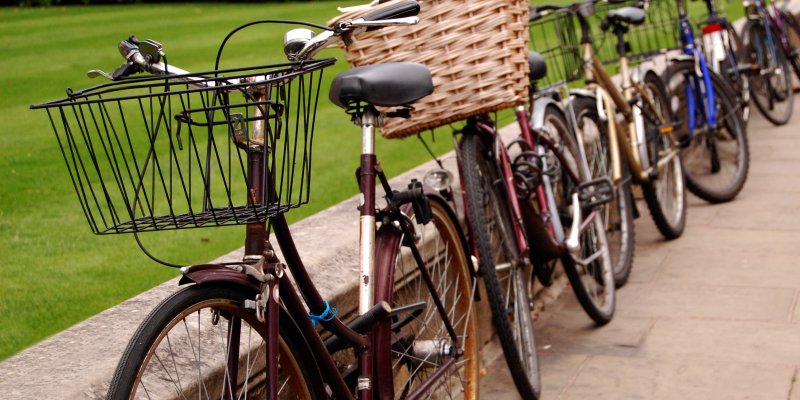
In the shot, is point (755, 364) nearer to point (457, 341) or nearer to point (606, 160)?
point (457, 341)

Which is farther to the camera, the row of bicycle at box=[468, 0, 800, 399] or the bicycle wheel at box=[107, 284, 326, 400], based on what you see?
the row of bicycle at box=[468, 0, 800, 399]

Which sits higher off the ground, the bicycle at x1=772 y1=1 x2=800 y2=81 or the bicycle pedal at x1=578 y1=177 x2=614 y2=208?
the bicycle pedal at x1=578 y1=177 x2=614 y2=208

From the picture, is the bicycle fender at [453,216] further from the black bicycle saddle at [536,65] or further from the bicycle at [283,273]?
the black bicycle saddle at [536,65]

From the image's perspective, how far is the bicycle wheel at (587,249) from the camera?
16.2ft

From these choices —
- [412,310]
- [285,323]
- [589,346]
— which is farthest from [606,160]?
[285,323]

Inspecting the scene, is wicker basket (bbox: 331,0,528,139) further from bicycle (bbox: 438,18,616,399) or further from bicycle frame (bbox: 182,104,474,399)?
bicycle frame (bbox: 182,104,474,399)

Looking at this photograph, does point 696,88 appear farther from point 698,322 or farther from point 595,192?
point 698,322

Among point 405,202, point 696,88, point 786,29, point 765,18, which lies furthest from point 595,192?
point 786,29

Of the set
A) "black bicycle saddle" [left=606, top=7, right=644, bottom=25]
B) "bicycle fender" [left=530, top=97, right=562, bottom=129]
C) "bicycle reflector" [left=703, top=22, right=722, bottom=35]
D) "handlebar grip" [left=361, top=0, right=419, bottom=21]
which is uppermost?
"handlebar grip" [left=361, top=0, right=419, bottom=21]

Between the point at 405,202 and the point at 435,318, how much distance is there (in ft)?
1.53

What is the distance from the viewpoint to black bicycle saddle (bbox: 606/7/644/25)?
601 centimetres

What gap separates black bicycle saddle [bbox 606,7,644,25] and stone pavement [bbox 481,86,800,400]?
46.0 inches

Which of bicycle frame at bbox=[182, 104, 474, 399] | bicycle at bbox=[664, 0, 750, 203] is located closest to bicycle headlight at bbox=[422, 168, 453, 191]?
bicycle frame at bbox=[182, 104, 474, 399]

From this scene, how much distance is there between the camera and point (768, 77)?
29.5 feet
